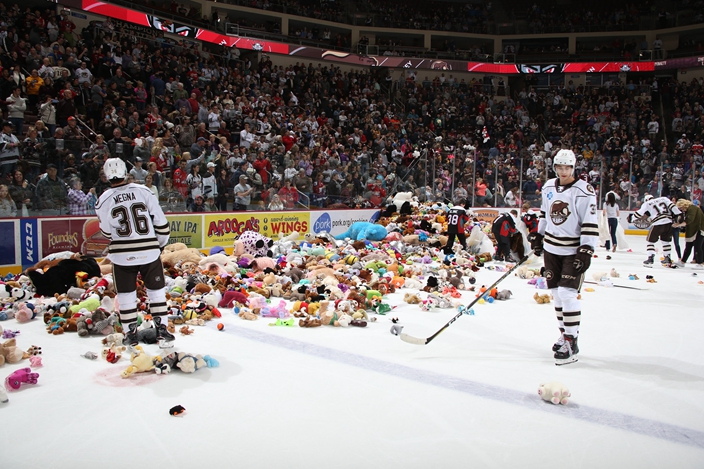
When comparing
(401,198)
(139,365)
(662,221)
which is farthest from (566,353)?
(401,198)

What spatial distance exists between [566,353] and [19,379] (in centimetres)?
427

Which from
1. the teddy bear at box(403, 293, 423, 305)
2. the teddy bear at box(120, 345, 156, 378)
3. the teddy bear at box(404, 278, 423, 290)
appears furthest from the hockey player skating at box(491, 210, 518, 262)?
the teddy bear at box(120, 345, 156, 378)

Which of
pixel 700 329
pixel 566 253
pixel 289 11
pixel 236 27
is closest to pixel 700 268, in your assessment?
pixel 700 329

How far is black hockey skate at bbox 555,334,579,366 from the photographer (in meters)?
4.62

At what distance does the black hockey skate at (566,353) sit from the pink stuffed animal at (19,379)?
13.5 feet

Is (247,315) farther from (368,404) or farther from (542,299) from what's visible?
(542,299)

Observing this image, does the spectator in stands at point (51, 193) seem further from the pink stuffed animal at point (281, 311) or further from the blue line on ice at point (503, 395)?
the blue line on ice at point (503, 395)

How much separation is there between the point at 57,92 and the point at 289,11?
16.7 meters

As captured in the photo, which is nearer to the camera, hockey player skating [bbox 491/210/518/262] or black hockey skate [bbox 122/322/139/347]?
black hockey skate [bbox 122/322/139/347]

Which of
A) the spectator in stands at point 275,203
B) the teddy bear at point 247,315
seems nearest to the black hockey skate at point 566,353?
the teddy bear at point 247,315

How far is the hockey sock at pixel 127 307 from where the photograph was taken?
4.80 meters

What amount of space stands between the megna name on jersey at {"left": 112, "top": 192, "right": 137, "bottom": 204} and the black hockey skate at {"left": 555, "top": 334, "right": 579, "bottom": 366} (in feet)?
12.8

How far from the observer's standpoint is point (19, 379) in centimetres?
389

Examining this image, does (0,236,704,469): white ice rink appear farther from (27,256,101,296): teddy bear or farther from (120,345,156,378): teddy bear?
(27,256,101,296): teddy bear
